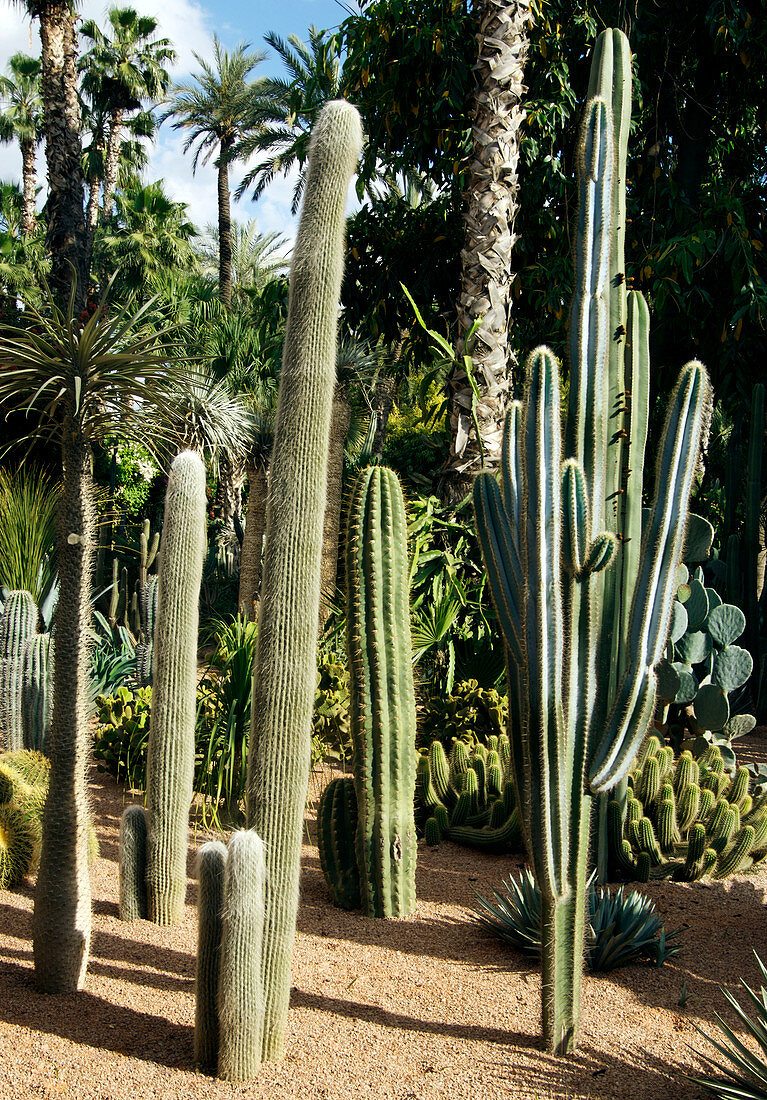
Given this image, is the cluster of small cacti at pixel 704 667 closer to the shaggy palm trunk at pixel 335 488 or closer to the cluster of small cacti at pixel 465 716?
the cluster of small cacti at pixel 465 716

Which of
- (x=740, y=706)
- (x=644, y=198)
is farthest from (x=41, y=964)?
(x=644, y=198)

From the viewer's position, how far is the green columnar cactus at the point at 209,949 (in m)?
2.48

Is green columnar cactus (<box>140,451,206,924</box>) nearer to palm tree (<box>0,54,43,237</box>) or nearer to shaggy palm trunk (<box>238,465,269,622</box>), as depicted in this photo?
shaggy palm trunk (<box>238,465,269,622</box>)

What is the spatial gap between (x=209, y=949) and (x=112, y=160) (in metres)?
26.6

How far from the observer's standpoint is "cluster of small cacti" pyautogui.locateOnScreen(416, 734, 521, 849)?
15.2ft

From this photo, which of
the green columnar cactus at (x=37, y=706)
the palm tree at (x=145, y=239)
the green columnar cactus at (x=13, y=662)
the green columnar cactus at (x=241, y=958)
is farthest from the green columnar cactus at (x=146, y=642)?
the palm tree at (x=145, y=239)

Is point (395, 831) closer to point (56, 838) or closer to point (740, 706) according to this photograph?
point (56, 838)

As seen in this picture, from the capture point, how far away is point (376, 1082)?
2523 millimetres

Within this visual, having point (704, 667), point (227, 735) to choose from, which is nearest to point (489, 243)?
point (704, 667)

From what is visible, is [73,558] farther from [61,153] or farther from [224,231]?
[224,231]

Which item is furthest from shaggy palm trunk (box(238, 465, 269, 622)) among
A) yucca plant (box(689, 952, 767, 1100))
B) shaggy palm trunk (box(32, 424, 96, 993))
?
yucca plant (box(689, 952, 767, 1100))

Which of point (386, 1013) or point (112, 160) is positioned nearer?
point (386, 1013)

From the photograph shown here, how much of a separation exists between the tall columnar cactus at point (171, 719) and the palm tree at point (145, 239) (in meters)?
17.7

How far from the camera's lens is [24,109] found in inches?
1189
